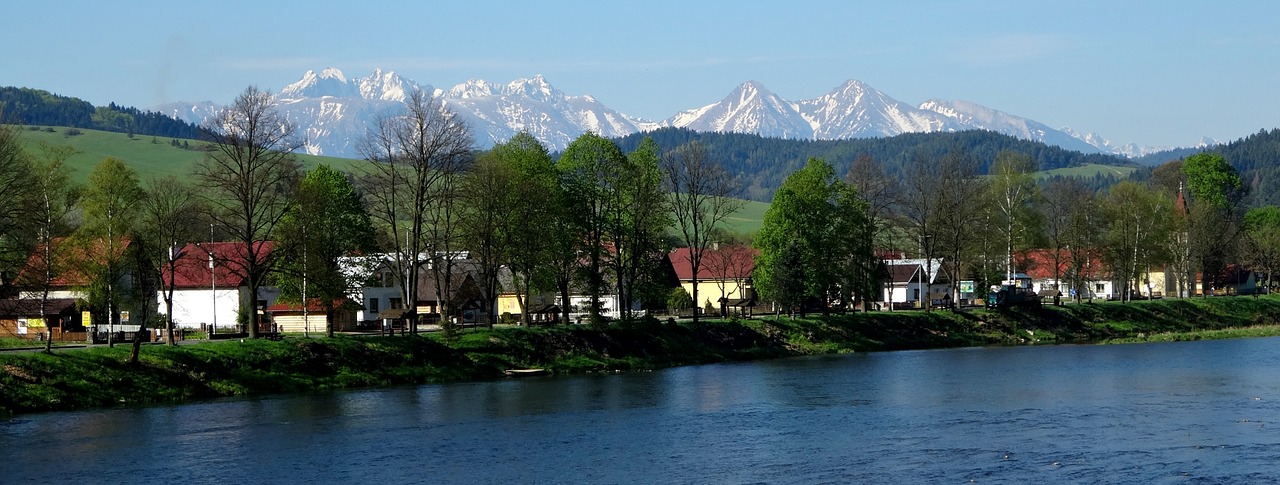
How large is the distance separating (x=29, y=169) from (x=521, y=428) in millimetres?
25585

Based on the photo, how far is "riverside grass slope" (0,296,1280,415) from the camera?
53.2 metres

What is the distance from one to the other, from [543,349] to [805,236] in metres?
26.7

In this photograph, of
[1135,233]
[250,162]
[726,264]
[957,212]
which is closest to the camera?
[250,162]

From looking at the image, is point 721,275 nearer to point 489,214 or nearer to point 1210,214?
point 1210,214

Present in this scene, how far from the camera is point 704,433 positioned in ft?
145

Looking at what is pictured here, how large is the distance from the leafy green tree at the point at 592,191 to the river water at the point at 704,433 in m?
16.0

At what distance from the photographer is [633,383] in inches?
2475

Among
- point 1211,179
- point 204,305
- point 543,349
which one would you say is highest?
point 1211,179

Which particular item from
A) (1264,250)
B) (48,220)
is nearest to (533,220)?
(48,220)

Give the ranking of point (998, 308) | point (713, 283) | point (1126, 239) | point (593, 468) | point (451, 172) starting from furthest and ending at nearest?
point (713, 283), point (1126, 239), point (998, 308), point (451, 172), point (593, 468)

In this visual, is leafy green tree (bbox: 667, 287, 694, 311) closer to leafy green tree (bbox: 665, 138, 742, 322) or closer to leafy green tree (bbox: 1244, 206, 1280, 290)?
leafy green tree (bbox: 665, 138, 742, 322)

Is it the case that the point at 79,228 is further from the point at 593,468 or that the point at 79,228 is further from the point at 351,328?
the point at 593,468

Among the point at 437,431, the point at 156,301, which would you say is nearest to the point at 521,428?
the point at 437,431

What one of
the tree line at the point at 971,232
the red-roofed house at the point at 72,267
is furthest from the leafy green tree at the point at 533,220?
the red-roofed house at the point at 72,267
